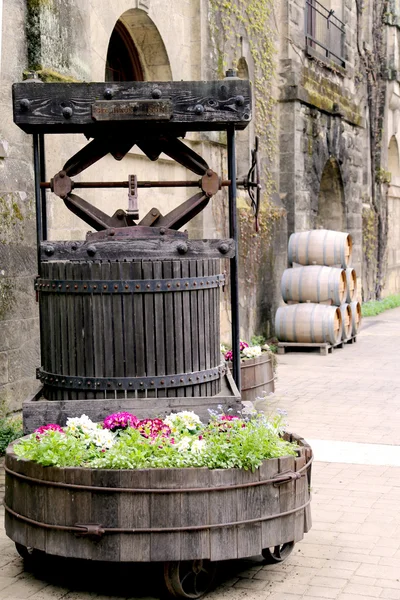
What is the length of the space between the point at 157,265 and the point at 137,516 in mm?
1431

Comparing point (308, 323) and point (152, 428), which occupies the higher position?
point (152, 428)

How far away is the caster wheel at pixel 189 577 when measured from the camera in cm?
461

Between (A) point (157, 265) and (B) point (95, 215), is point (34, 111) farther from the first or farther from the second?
(A) point (157, 265)

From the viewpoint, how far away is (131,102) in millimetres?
5590

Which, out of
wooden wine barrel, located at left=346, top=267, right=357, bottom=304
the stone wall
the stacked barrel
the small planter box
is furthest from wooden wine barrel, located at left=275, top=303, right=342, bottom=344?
the stone wall

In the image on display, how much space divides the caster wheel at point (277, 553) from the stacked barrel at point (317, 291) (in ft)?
28.1

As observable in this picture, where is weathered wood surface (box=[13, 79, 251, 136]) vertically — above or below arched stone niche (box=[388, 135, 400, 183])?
below

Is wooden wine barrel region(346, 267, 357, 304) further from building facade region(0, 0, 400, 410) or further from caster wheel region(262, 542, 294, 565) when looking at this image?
caster wheel region(262, 542, 294, 565)

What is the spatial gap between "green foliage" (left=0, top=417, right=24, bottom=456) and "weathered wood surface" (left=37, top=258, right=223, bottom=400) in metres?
2.19

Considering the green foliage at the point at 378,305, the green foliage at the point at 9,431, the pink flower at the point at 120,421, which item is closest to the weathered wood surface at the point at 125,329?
the pink flower at the point at 120,421

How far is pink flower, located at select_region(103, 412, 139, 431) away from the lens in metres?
5.13

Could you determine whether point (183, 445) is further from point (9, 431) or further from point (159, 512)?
point (9, 431)

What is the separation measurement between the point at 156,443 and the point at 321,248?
9674 mm

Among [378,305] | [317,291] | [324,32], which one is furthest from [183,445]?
[378,305]
